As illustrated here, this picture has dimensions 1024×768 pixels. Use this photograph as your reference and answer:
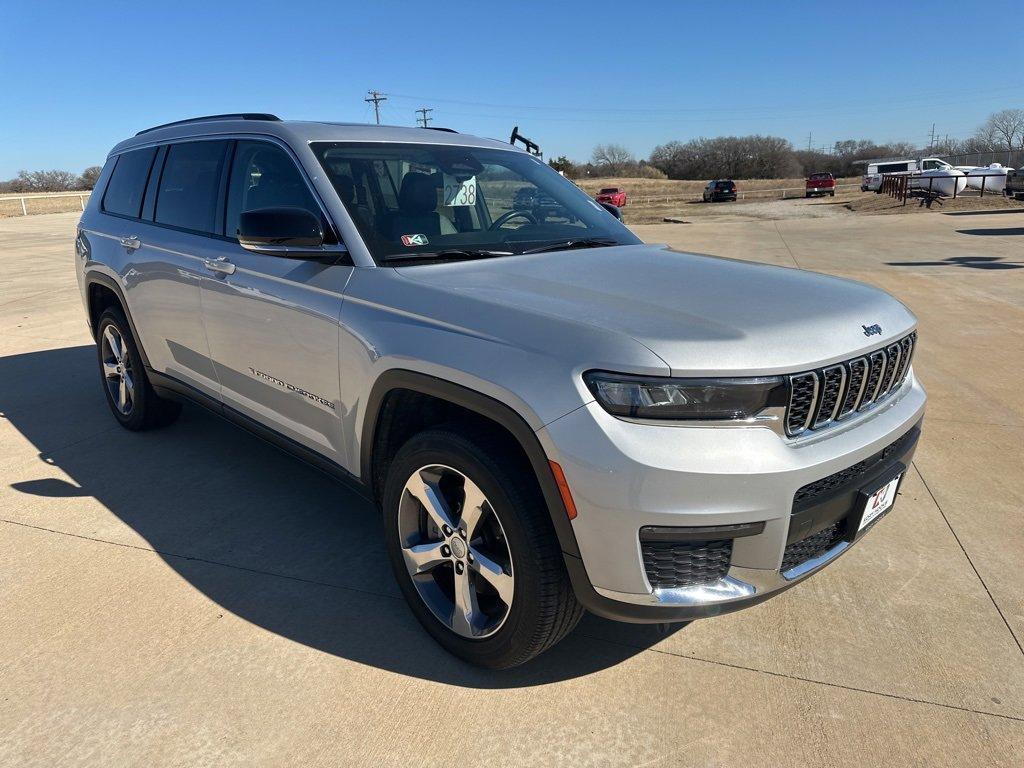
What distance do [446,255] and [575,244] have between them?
0.68 m

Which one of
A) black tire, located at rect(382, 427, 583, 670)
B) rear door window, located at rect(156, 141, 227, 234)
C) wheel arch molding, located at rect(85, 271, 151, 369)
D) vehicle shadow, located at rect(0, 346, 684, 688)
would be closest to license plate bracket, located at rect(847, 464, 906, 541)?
vehicle shadow, located at rect(0, 346, 684, 688)

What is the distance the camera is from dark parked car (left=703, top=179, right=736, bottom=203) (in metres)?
44.0

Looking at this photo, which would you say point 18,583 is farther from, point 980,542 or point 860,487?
point 980,542

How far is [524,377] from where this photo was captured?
225 cm

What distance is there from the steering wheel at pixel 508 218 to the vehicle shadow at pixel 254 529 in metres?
1.54

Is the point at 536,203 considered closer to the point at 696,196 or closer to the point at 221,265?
the point at 221,265

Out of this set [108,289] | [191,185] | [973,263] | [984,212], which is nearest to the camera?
[191,185]

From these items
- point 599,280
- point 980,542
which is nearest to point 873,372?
point 599,280

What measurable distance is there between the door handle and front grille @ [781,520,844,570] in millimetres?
2659

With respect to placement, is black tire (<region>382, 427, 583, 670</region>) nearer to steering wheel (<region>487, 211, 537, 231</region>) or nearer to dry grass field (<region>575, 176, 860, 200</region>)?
steering wheel (<region>487, 211, 537, 231</region>)

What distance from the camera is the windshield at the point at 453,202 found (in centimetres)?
311

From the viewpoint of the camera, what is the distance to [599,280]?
277cm

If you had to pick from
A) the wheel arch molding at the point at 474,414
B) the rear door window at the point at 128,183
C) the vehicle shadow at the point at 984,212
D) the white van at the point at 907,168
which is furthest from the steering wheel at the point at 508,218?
the white van at the point at 907,168

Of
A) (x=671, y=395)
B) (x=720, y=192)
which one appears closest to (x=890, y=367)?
(x=671, y=395)
